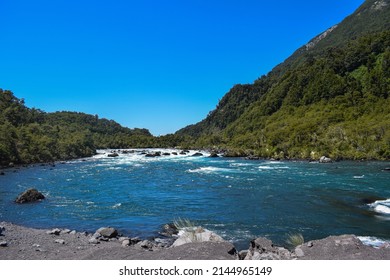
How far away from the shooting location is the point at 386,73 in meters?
122

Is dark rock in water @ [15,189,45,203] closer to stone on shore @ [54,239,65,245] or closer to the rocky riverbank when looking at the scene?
the rocky riverbank

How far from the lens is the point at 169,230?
2195 centimetres

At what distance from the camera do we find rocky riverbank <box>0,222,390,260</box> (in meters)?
13.1

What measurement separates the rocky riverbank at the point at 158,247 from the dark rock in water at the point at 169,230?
1.22 metres

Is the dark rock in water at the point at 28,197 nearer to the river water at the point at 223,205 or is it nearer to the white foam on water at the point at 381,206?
the river water at the point at 223,205

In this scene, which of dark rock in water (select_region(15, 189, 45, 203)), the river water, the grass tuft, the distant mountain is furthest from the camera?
the distant mountain

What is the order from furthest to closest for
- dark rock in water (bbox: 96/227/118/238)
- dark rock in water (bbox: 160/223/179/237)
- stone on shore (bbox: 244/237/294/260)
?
dark rock in water (bbox: 160/223/179/237)
dark rock in water (bbox: 96/227/118/238)
stone on shore (bbox: 244/237/294/260)

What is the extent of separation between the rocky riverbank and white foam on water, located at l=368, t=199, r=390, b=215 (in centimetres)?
1204

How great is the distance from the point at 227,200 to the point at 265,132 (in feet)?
307

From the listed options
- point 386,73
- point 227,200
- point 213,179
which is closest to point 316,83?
point 386,73

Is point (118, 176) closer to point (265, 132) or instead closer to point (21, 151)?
point (21, 151)

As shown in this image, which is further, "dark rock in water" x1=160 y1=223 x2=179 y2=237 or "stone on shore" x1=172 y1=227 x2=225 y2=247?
"dark rock in water" x1=160 y1=223 x2=179 y2=237

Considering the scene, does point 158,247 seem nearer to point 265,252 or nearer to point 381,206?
point 265,252

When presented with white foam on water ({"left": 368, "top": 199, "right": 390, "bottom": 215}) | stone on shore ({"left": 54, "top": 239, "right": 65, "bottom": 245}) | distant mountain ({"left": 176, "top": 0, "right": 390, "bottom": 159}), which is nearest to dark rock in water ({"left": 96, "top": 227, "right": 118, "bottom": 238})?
stone on shore ({"left": 54, "top": 239, "right": 65, "bottom": 245})
